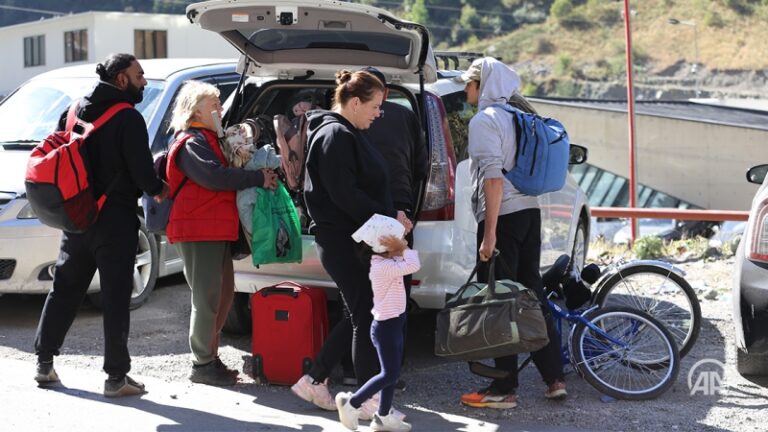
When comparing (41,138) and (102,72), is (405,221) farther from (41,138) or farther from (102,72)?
(41,138)

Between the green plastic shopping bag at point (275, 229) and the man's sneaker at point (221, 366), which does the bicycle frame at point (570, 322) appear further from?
the man's sneaker at point (221, 366)

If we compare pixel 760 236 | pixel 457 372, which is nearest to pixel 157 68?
pixel 457 372

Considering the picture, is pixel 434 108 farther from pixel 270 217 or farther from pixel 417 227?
pixel 270 217

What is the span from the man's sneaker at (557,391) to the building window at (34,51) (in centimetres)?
5806

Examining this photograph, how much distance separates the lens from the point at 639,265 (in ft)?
22.8

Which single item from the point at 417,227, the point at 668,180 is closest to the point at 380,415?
the point at 417,227

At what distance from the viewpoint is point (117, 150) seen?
19.2 feet

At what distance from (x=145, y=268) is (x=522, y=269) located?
3598 mm

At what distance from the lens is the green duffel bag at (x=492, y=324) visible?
5.45 metres

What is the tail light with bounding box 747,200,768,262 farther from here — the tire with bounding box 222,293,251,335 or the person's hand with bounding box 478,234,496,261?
the tire with bounding box 222,293,251,335

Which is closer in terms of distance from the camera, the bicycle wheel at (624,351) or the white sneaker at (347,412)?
the white sneaker at (347,412)

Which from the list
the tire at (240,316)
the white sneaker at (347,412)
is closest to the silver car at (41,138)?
the tire at (240,316)

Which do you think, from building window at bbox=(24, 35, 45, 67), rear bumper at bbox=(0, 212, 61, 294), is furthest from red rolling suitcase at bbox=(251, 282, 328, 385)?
building window at bbox=(24, 35, 45, 67)

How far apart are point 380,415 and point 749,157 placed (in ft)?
149
